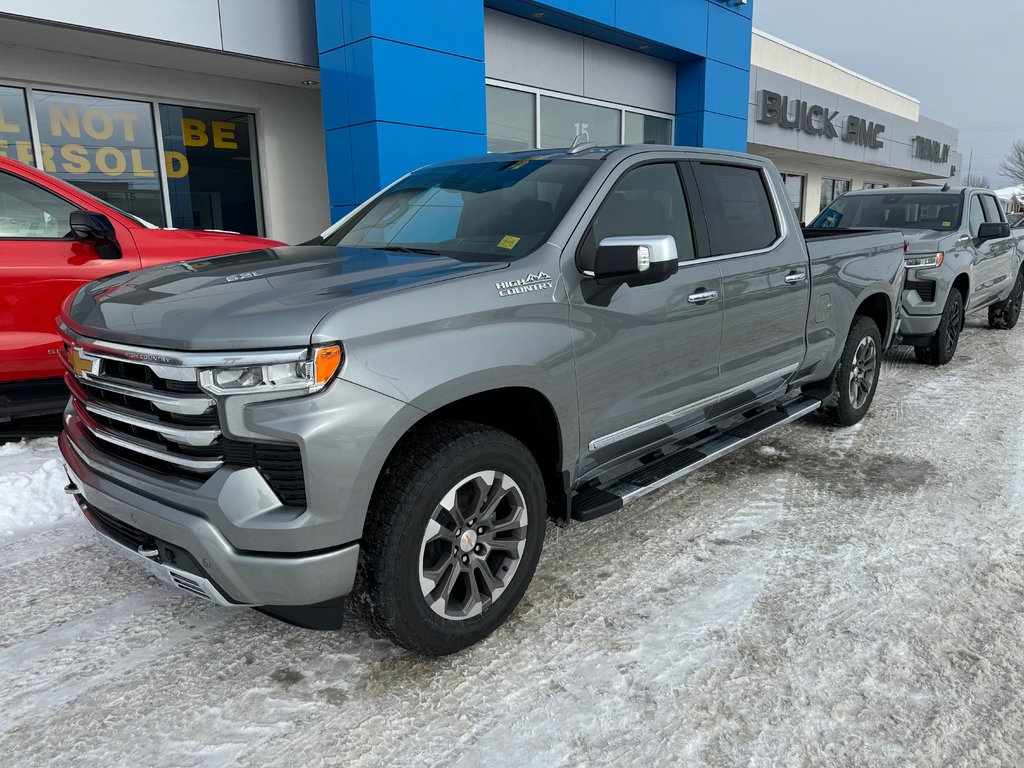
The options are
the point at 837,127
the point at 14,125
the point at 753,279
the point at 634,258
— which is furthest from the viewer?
the point at 837,127

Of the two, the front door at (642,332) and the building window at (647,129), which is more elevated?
the building window at (647,129)

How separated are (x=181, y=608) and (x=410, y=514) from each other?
54.0 inches

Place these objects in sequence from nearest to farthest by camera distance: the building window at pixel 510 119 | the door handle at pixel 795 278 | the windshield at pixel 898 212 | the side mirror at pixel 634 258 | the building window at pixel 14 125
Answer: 1. the side mirror at pixel 634 258
2. the door handle at pixel 795 278
3. the windshield at pixel 898 212
4. the building window at pixel 14 125
5. the building window at pixel 510 119

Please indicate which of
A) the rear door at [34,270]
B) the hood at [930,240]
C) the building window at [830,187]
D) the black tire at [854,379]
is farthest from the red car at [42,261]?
the building window at [830,187]

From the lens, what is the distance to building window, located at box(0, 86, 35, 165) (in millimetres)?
8227

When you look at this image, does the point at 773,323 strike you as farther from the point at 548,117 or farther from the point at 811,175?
the point at 811,175

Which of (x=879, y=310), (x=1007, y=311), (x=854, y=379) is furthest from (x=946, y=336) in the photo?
(x=1007, y=311)

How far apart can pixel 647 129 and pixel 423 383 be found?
1344cm

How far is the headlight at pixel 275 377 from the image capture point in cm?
216

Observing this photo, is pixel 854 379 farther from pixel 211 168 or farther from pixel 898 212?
pixel 211 168

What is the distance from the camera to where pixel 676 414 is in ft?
11.7

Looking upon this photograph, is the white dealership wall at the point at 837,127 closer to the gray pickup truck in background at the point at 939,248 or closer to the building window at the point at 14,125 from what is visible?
the gray pickup truck in background at the point at 939,248

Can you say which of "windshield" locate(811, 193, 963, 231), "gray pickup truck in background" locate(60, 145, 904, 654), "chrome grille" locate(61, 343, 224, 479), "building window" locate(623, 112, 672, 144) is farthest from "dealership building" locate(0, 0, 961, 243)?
"chrome grille" locate(61, 343, 224, 479)

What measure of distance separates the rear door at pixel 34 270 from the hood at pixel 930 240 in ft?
23.6
